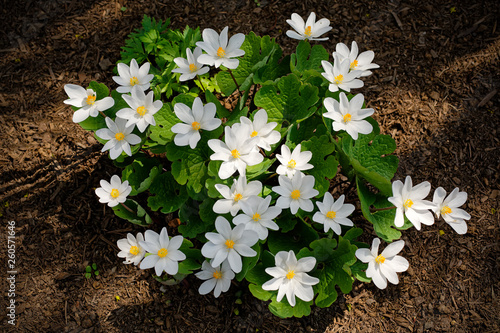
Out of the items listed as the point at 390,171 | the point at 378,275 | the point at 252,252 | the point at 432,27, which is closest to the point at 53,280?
the point at 252,252

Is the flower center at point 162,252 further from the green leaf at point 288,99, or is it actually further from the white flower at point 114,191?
the green leaf at point 288,99

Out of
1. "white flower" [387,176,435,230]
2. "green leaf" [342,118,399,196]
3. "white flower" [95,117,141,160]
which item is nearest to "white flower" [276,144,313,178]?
"green leaf" [342,118,399,196]

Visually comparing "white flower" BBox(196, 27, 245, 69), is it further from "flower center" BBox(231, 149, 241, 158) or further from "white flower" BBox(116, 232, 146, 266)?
"white flower" BBox(116, 232, 146, 266)

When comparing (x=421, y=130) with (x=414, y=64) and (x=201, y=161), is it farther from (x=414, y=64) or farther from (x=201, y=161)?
(x=201, y=161)

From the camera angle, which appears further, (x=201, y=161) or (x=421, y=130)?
(x=421, y=130)

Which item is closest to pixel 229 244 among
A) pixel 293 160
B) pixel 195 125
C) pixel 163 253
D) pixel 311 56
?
pixel 163 253

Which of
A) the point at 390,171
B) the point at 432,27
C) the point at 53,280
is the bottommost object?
the point at 53,280
